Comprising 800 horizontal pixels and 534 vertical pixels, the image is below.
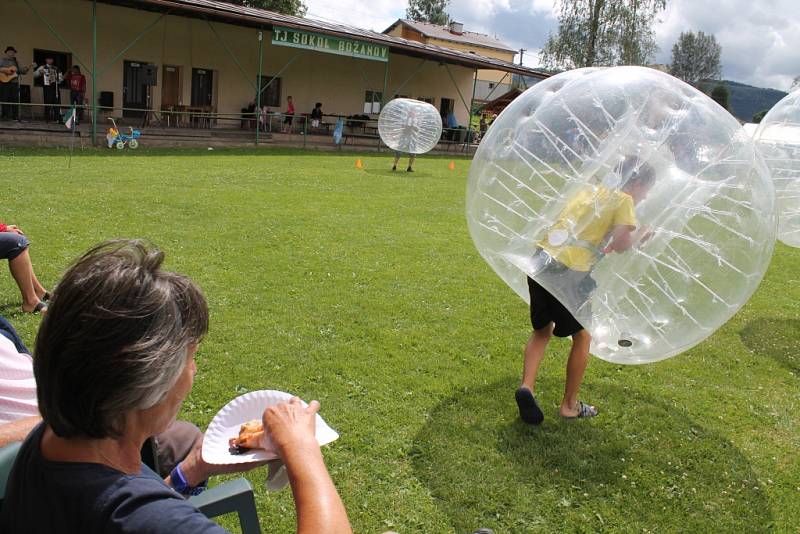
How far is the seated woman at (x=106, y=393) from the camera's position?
4.04ft

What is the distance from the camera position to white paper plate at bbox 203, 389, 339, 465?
1.86 meters

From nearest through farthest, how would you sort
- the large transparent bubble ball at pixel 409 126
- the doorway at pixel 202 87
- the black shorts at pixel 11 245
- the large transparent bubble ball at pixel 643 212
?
1. the large transparent bubble ball at pixel 643 212
2. the black shorts at pixel 11 245
3. the large transparent bubble ball at pixel 409 126
4. the doorway at pixel 202 87

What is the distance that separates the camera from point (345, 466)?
3.38m

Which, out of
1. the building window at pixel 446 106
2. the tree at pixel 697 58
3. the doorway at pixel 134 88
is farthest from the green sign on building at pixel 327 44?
the tree at pixel 697 58

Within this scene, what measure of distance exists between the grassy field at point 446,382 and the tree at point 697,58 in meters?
76.3

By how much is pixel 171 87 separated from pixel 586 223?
2210 cm

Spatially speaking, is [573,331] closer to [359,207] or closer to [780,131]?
[780,131]

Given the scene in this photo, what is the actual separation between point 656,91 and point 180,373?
265 centimetres

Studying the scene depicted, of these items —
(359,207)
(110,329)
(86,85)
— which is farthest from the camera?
(86,85)

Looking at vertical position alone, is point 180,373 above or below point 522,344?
above

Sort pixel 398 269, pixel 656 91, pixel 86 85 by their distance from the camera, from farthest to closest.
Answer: pixel 86 85 → pixel 398 269 → pixel 656 91

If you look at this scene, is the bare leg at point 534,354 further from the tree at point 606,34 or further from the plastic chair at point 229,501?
the tree at point 606,34

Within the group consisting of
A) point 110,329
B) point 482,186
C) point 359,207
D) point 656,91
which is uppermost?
point 656,91

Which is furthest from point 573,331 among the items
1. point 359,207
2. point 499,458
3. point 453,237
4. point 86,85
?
point 86,85
